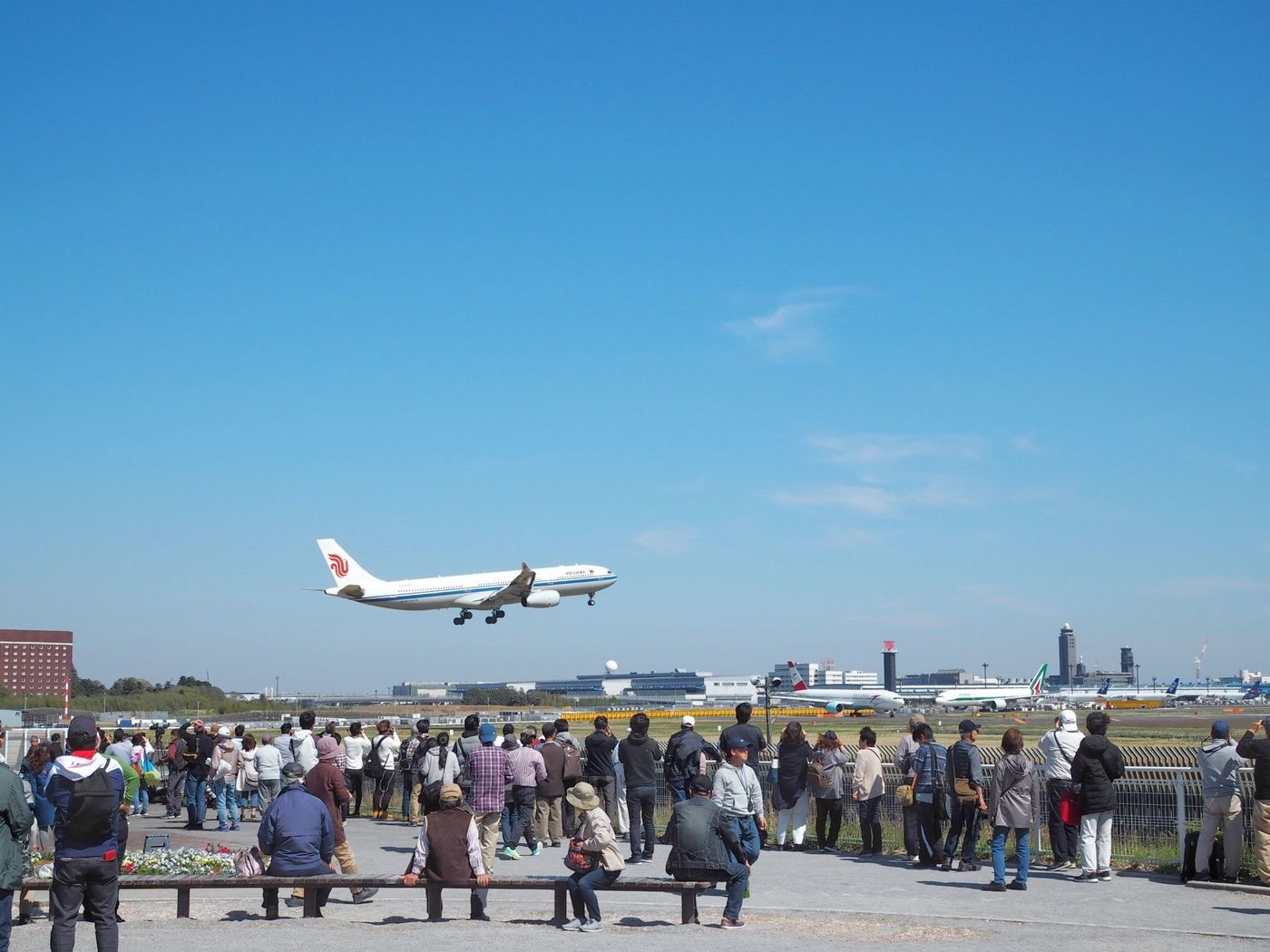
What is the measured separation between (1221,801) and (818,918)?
4.70 m

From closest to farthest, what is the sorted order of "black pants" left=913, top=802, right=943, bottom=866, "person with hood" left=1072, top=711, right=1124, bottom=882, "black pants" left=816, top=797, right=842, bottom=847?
"person with hood" left=1072, top=711, right=1124, bottom=882
"black pants" left=913, top=802, right=943, bottom=866
"black pants" left=816, top=797, right=842, bottom=847

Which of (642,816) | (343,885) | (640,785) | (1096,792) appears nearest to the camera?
(343,885)

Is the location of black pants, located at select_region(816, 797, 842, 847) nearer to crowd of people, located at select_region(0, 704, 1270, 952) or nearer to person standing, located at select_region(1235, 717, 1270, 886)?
crowd of people, located at select_region(0, 704, 1270, 952)

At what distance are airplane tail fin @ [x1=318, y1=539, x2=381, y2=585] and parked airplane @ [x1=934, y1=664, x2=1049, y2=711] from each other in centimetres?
6767

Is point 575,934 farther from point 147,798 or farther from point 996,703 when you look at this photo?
point 996,703

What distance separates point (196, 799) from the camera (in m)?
19.6

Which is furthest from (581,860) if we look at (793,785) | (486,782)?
(793,785)

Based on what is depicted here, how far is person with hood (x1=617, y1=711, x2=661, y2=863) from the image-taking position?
585 inches

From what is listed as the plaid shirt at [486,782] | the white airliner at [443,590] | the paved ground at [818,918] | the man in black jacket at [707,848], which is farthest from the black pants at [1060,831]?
the white airliner at [443,590]

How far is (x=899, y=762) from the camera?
15406mm

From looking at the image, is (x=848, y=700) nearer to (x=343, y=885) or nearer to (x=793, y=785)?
(x=793, y=785)

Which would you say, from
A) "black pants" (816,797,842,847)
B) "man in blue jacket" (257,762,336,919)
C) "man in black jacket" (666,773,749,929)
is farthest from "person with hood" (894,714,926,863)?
"man in blue jacket" (257,762,336,919)

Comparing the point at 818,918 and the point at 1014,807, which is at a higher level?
the point at 1014,807

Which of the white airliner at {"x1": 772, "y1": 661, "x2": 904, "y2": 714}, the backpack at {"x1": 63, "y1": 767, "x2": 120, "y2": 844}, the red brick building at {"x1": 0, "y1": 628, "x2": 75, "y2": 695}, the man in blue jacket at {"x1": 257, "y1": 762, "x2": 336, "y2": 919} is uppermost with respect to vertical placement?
the backpack at {"x1": 63, "y1": 767, "x2": 120, "y2": 844}
